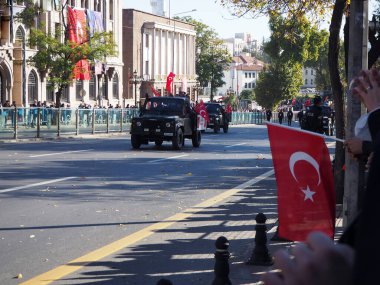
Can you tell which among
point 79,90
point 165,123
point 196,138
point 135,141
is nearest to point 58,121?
point 196,138

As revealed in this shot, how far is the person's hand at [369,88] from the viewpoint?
8.40 ft

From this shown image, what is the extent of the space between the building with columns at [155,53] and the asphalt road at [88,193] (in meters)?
52.8

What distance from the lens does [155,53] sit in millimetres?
91062

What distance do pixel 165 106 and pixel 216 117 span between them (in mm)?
19404

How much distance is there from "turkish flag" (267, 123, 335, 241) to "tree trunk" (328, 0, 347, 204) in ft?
23.2

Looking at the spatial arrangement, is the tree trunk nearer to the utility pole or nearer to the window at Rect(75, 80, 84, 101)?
the utility pole

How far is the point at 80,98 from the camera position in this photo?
68750 mm

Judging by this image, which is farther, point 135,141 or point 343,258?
point 135,141

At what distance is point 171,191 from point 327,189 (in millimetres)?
9711

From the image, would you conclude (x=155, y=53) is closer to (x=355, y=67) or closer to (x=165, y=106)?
(x=165, y=106)

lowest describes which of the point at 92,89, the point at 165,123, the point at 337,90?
the point at 165,123

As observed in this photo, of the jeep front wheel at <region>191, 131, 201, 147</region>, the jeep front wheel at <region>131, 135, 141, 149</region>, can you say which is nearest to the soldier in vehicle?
the jeep front wheel at <region>131, 135, 141, 149</region>

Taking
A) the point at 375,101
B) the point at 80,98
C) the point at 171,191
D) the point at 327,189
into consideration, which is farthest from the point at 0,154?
the point at 80,98

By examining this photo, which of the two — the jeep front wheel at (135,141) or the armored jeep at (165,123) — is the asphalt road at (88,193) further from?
the jeep front wheel at (135,141)
